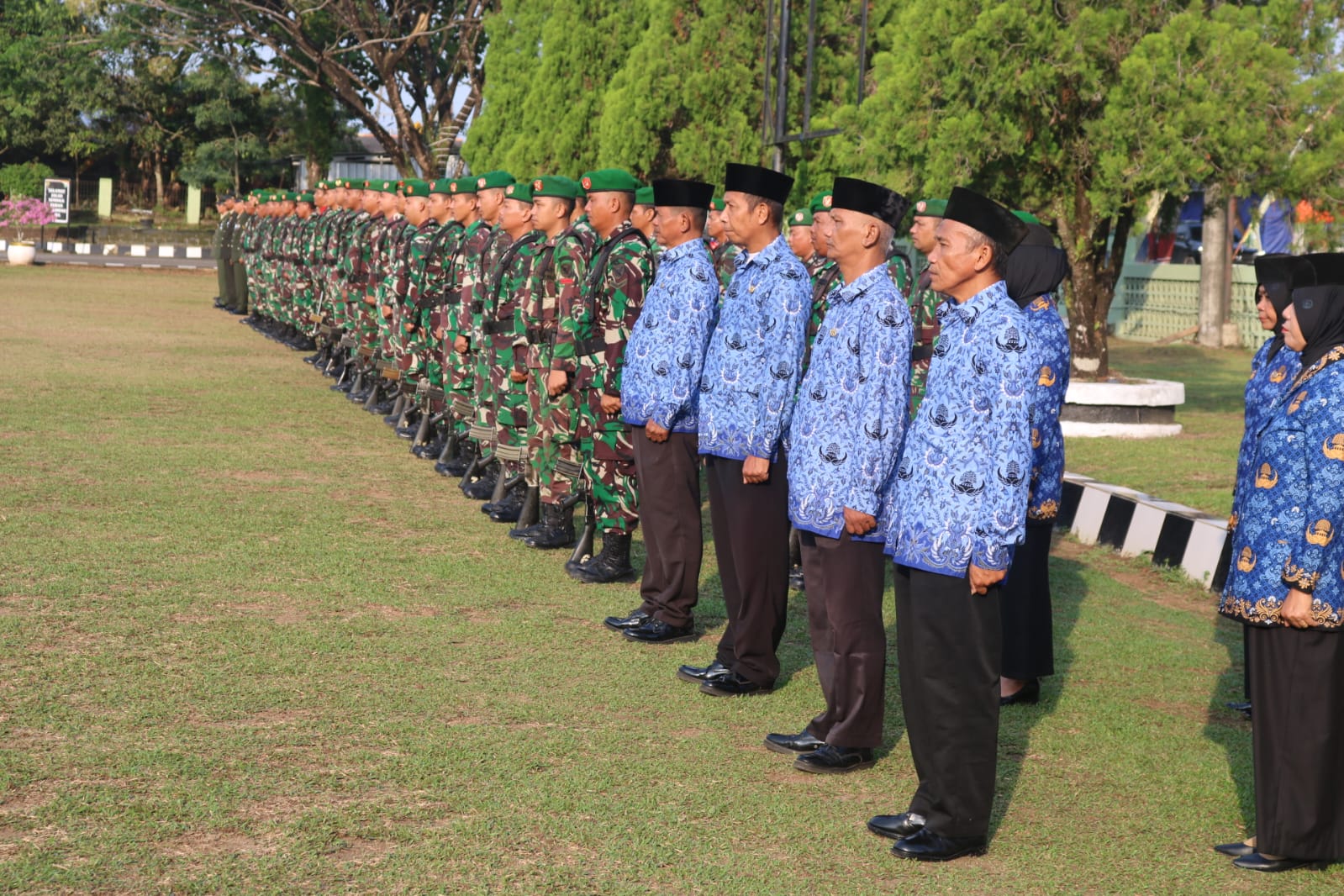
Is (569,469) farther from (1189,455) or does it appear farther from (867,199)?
(1189,455)

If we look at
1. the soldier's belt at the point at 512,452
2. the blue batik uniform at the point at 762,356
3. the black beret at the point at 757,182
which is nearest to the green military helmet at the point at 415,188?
the soldier's belt at the point at 512,452

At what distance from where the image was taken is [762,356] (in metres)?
5.31

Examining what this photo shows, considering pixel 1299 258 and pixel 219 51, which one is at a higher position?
pixel 219 51

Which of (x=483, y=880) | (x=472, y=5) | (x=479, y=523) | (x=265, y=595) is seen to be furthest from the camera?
(x=472, y=5)

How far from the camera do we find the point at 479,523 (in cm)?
830

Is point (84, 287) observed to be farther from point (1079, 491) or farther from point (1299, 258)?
point (1299, 258)

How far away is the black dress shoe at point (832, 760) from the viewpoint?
4633 mm

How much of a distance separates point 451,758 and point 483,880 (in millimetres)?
877

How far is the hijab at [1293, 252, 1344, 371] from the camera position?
4.05 m

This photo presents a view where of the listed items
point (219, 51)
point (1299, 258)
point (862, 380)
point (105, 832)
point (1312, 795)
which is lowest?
point (105, 832)

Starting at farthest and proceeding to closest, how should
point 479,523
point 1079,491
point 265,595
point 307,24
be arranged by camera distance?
point 307,24
point 1079,491
point 479,523
point 265,595

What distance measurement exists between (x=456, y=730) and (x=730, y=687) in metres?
1.09

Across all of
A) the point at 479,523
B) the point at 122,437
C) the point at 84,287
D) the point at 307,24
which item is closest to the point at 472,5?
the point at 307,24

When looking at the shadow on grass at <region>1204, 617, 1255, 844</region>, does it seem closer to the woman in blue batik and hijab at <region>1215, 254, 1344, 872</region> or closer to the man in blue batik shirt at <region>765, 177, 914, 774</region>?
the woman in blue batik and hijab at <region>1215, 254, 1344, 872</region>
